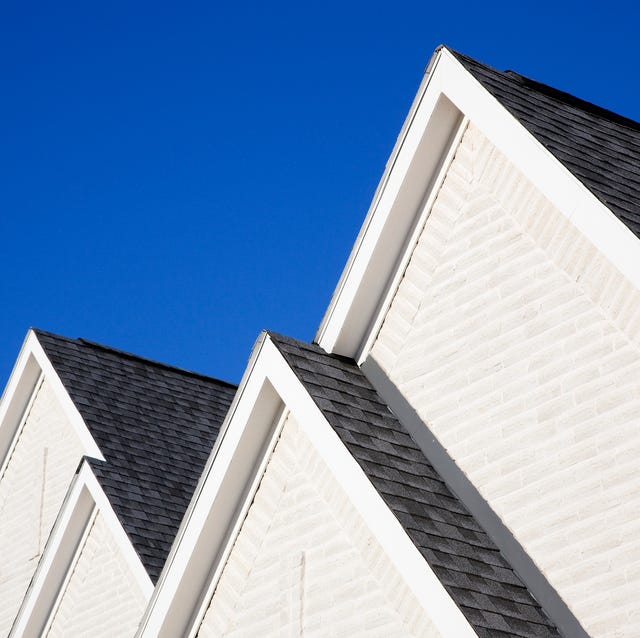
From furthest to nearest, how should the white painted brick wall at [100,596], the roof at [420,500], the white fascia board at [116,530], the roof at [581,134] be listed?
the white painted brick wall at [100,596]
the white fascia board at [116,530]
the roof at [581,134]
the roof at [420,500]

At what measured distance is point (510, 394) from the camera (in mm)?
8531

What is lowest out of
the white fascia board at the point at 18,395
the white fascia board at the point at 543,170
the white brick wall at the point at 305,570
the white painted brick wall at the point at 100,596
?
the white brick wall at the point at 305,570

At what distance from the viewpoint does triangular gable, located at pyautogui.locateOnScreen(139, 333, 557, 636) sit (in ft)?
24.2

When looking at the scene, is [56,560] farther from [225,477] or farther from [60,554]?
[225,477]

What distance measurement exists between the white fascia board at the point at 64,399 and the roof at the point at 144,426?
0.07 meters

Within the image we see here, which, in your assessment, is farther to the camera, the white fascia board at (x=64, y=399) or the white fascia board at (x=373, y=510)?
the white fascia board at (x=64, y=399)

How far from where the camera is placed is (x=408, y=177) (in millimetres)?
9734

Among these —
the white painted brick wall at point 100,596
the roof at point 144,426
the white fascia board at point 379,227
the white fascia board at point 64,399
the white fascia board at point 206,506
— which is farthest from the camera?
the white fascia board at point 64,399

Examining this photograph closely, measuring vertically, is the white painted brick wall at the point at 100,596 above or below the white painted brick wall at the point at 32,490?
below

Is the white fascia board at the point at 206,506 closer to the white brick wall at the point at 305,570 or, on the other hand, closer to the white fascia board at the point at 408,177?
the white brick wall at the point at 305,570

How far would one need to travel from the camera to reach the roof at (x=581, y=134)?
821 centimetres

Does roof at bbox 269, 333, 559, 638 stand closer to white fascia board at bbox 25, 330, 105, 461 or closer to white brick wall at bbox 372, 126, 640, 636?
white brick wall at bbox 372, 126, 640, 636

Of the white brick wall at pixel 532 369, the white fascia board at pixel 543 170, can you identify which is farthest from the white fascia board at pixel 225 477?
the white fascia board at pixel 543 170

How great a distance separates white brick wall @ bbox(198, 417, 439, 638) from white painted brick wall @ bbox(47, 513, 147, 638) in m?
3.43
